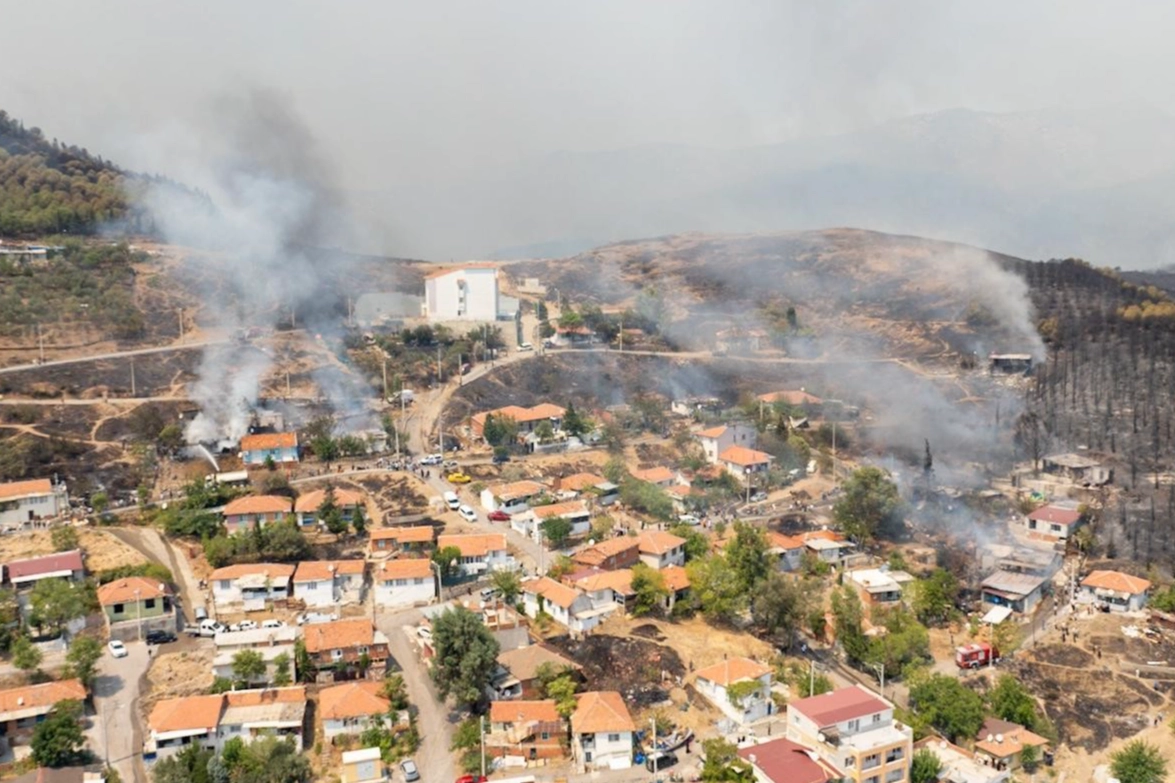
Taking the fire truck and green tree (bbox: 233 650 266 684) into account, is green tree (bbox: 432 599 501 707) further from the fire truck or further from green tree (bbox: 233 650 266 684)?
the fire truck

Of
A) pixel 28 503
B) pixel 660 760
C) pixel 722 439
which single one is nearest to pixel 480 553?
pixel 660 760

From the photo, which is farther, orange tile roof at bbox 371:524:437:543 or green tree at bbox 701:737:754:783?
orange tile roof at bbox 371:524:437:543

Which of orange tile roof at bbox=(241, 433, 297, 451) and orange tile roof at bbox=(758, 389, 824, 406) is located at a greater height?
orange tile roof at bbox=(758, 389, 824, 406)

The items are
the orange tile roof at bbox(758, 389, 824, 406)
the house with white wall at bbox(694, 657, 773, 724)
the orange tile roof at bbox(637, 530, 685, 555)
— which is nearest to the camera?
the house with white wall at bbox(694, 657, 773, 724)

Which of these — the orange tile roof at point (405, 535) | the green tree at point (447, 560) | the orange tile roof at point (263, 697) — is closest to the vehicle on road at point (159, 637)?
the orange tile roof at point (263, 697)

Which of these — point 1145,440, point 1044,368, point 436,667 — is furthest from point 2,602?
→ point 1044,368

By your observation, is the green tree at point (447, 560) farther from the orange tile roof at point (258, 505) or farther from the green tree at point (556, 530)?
the orange tile roof at point (258, 505)

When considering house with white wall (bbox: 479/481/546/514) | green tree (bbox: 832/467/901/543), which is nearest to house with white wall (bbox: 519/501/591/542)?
house with white wall (bbox: 479/481/546/514)
